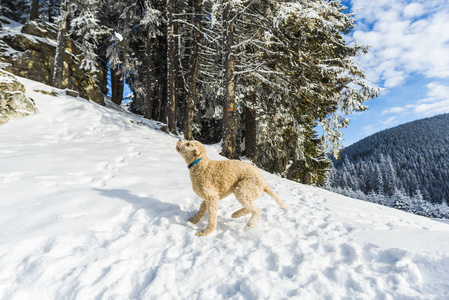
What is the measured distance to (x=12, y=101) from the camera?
7273 mm

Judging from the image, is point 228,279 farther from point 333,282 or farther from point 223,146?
point 223,146

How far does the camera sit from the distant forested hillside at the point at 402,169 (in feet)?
258

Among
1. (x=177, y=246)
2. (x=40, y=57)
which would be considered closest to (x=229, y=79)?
(x=177, y=246)

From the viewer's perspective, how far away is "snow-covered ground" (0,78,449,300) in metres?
1.93

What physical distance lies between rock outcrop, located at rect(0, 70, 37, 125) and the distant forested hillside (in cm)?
4551

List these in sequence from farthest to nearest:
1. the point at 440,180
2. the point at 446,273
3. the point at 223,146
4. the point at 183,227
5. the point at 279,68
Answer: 1. the point at 440,180
2. the point at 279,68
3. the point at 223,146
4. the point at 183,227
5. the point at 446,273

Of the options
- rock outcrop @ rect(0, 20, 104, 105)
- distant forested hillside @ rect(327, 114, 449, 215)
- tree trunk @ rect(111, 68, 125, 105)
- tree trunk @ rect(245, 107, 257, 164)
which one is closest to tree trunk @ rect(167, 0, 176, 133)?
tree trunk @ rect(245, 107, 257, 164)

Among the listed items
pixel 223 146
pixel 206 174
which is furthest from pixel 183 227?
pixel 223 146

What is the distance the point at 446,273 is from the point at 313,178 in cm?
1444

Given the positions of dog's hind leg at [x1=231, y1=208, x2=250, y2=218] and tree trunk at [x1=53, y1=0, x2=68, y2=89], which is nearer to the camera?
dog's hind leg at [x1=231, y1=208, x2=250, y2=218]

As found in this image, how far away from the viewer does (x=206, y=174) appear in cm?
311

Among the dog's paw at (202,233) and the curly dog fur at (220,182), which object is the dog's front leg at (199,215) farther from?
the dog's paw at (202,233)

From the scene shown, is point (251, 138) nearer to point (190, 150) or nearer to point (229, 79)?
point (229, 79)

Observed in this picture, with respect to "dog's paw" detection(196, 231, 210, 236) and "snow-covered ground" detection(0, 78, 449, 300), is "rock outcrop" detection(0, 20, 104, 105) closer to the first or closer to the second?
"snow-covered ground" detection(0, 78, 449, 300)
